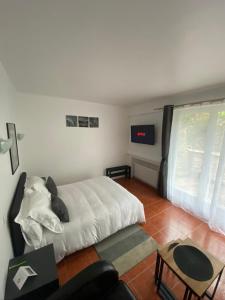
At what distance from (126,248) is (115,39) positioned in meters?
2.40

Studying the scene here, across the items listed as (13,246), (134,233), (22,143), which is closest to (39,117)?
(22,143)

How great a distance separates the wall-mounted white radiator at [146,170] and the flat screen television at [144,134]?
23.7 inches

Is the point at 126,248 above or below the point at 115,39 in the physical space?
below

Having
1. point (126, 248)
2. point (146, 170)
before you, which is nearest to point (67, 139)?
point (146, 170)

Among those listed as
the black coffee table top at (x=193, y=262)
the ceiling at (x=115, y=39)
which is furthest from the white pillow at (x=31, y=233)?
the ceiling at (x=115, y=39)

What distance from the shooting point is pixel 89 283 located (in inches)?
35.3

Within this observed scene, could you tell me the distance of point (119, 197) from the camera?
227 centimetres

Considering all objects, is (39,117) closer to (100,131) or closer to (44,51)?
(100,131)

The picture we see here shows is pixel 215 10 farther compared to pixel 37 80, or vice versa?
pixel 37 80

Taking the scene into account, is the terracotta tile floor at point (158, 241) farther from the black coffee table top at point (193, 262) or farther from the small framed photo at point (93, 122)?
the small framed photo at point (93, 122)

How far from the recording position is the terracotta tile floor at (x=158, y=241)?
1.43 m

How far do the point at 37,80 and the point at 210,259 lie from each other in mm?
3083

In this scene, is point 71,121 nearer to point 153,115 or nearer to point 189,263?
point 153,115

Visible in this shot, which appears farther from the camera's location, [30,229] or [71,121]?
[71,121]
